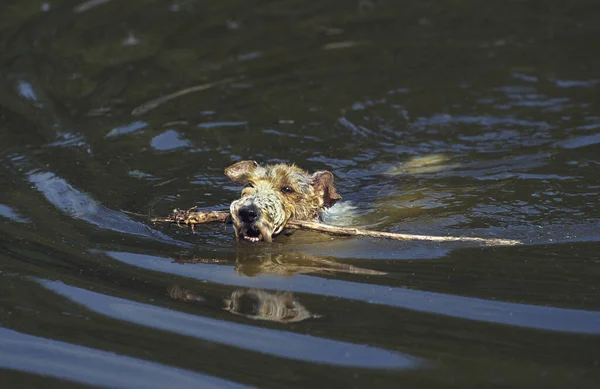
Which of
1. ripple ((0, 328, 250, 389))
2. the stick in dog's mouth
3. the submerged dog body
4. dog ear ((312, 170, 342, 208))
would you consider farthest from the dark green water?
dog ear ((312, 170, 342, 208))

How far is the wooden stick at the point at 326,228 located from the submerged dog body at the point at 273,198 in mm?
207

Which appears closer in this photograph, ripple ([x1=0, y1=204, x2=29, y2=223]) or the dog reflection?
the dog reflection

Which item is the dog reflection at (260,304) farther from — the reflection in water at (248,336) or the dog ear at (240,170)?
the dog ear at (240,170)

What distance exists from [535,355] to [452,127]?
22.0ft

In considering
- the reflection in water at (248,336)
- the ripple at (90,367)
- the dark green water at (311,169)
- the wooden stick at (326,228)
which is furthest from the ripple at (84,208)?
the ripple at (90,367)

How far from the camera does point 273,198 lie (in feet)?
25.3

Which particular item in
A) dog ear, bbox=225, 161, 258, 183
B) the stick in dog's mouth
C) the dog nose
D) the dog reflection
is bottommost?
the dog reflection

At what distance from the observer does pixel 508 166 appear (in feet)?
33.0

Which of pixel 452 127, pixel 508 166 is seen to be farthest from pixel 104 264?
pixel 452 127

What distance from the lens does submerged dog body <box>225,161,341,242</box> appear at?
729 centimetres

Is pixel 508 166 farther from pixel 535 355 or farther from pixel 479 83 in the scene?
pixel 535 355

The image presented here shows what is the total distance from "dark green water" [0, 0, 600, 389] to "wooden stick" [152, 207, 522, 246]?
0.10 m

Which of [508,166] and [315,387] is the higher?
[508,166]

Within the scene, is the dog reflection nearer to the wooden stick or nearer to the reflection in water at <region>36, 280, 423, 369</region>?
the reflection in water at <region>36, 280, 423, 369</region>
